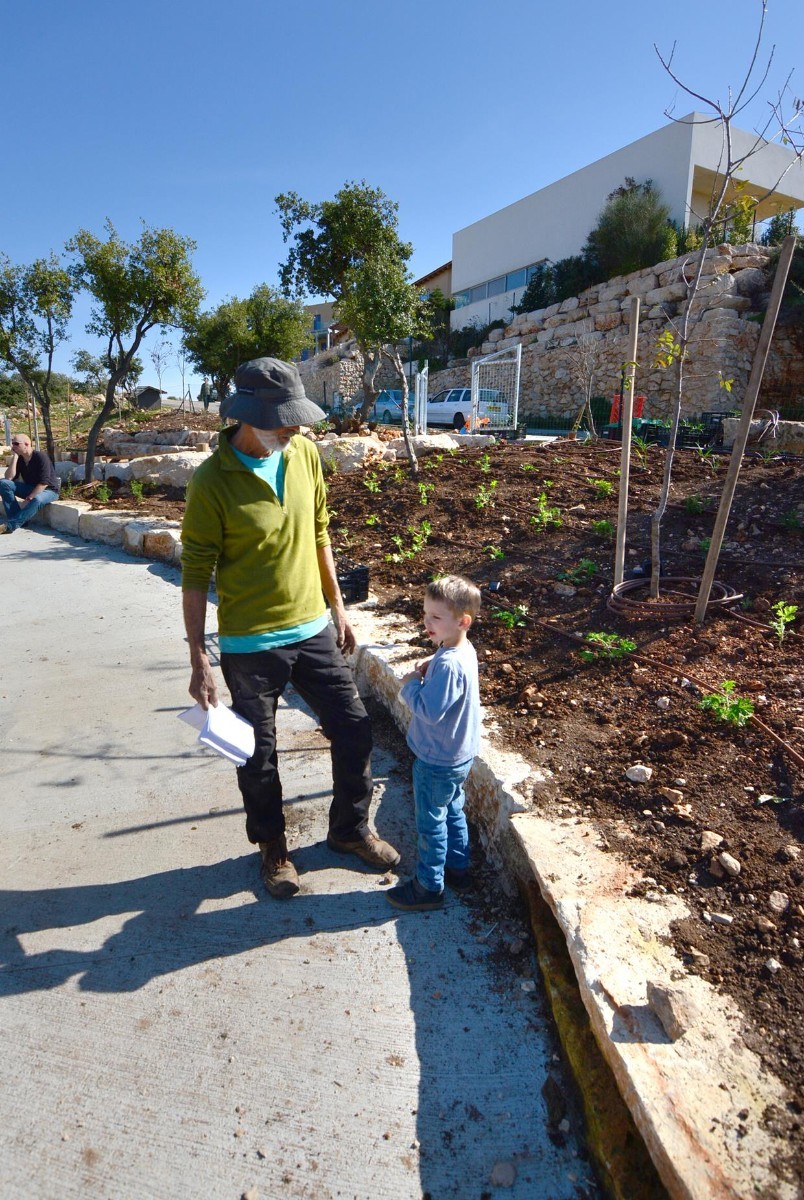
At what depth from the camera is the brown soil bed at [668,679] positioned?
1.97 metres

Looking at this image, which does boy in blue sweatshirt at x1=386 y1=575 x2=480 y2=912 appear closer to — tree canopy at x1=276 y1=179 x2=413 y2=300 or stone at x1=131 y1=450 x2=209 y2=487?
stone at x1=131 y1=450 x2=209 y2=487

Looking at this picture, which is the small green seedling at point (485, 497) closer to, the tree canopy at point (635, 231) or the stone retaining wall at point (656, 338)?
the stone retaining wall at point (656, 338)

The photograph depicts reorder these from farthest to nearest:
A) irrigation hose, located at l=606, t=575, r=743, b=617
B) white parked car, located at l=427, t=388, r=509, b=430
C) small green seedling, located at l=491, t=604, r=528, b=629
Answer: white parked car, located at l=427, t=388, r=509, b=430 → small green seedling, located at l=491, t=604, r=528, b=629 → irrigation hose, located at l=606, t=575, r=743, b=617

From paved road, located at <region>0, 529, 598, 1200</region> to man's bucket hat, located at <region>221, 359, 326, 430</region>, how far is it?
1743 millimetres

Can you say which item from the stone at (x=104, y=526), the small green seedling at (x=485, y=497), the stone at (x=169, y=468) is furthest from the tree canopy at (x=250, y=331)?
the small green seedling at (x=485, y=497)

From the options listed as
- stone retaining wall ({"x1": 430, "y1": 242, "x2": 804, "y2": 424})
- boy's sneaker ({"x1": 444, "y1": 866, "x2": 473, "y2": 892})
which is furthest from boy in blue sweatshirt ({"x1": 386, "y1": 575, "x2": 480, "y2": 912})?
stone retaining wall ({"x1": 430, "y1": 242, "x2": 804, "y2": 424})

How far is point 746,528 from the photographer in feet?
17.4

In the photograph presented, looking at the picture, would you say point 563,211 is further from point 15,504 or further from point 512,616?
point 512,616

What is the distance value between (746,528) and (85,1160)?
5413 mm

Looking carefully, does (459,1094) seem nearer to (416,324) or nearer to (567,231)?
(416,324)

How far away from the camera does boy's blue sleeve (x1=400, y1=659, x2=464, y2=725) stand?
227cm

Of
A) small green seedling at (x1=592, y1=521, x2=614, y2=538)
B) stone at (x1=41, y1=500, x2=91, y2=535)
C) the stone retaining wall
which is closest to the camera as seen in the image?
small green seedling at (x1=592, y1=521, x2=614, y2=538)

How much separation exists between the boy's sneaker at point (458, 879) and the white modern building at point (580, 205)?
22.7 metres

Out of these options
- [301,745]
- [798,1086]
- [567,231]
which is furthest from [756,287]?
[798,1086]
